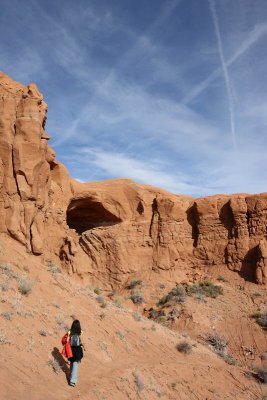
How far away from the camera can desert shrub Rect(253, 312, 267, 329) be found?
66.5ft

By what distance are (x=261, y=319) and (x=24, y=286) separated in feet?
44.6

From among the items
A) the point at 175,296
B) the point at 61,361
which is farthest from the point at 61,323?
the point at 175,296

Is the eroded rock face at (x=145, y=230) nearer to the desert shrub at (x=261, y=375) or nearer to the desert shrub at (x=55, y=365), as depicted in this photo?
the desert shrub at (x=261, y=375)

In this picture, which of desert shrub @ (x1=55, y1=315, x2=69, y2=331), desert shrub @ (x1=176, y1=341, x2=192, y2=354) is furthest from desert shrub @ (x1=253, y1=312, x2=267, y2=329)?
desert shrub @ (x1=55, y1=315, x2=69, y2=331)

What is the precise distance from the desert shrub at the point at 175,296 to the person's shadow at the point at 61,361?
14263 millimetres

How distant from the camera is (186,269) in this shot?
27516mm

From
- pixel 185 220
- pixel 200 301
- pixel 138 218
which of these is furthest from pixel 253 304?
pixel 138 218

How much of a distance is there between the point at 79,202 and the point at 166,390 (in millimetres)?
18042

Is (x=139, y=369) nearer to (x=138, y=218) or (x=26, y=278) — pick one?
(x=26, y=278)

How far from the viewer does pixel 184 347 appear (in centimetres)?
1419

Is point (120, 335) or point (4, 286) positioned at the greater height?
point (4, 286)

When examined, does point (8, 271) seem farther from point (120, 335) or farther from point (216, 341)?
point (216, 341)

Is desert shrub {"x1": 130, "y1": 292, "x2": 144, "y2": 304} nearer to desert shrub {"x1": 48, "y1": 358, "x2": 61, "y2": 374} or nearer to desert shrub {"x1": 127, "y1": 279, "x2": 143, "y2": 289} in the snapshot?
desert shrub {"x1": 127, "y1": 279, "x2": 143, "y2": 289}

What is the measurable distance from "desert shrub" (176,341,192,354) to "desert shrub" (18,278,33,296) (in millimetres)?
5760
